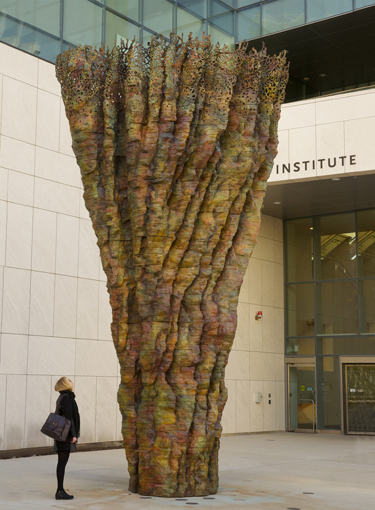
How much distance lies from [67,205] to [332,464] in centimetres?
812

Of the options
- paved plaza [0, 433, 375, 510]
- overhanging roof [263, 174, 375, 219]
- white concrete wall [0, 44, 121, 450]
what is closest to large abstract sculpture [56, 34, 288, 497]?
paved plaza [0, 433, 375, 510]

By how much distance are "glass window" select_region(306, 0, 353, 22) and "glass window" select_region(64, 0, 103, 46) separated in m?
6.53

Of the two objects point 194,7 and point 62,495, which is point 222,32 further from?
point 62,495

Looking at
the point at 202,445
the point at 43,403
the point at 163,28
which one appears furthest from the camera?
the point at 163,28

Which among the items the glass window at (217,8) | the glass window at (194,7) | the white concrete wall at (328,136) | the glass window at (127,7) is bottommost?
the white concrete wall at (328,136)

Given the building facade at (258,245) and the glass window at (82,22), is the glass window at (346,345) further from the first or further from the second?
the glass window at (82,22)

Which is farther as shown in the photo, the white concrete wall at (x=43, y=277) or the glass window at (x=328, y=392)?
the glass window at (x=328, y=392)

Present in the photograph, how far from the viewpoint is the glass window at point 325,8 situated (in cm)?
1872

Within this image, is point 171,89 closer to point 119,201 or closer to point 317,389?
point 119,201

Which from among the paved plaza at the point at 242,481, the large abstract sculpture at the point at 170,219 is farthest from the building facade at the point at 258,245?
the large abstract sculpture at the point at 170,219

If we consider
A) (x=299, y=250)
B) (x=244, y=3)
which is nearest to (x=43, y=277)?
(x=299, y=250)

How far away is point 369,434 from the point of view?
1995 centimetres

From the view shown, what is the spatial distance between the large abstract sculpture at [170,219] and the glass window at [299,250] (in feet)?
42.3

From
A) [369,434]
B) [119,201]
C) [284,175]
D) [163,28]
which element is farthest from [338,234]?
[119,201]
